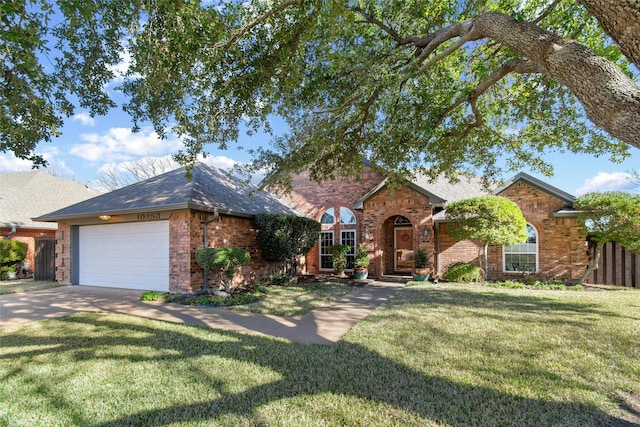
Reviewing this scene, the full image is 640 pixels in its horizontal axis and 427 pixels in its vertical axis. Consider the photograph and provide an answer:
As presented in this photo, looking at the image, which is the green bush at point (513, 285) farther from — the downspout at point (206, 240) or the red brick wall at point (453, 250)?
the downspout at point (206, 240)

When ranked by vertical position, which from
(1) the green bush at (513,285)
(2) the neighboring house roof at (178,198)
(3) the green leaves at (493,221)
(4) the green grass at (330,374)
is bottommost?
(1) the green bush at (513,285)

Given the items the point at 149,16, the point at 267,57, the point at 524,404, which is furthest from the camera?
the point at 267,57

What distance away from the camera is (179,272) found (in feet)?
32.5

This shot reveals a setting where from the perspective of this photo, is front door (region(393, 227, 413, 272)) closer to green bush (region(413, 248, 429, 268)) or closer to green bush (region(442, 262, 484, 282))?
green bush (region(413, 248, 429, 268))

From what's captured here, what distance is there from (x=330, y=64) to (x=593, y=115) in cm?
536

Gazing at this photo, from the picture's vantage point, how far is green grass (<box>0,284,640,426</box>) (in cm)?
318

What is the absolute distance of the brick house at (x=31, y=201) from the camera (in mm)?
15297

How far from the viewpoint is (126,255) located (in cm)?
1131

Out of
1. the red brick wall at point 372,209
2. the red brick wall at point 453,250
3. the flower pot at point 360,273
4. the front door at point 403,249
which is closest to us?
the red brick wall at point 453,250

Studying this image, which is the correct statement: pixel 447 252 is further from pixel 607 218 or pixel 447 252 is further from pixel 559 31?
pixel 559 31

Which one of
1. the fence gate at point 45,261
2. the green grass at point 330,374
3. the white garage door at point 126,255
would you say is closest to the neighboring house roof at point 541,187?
the green grass at point 330,374

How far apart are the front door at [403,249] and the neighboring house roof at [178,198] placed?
690 centimetres

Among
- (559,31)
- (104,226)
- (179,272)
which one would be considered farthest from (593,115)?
(104,226)

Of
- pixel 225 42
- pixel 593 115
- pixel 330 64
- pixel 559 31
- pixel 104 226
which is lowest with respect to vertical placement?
→ pixel 104 226
